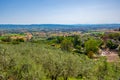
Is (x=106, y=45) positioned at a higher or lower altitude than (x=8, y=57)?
lower

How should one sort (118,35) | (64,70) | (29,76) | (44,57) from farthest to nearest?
(118,35), (44,57), (64,70), (29,76)

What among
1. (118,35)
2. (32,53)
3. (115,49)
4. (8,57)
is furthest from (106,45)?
(8,57)

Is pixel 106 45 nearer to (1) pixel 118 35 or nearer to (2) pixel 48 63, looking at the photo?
(1) pixel 118 35

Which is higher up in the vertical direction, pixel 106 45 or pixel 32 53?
pixel 32 53

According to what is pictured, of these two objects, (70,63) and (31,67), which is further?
(70,63)

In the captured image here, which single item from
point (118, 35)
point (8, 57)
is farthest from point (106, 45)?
point (8, 57)

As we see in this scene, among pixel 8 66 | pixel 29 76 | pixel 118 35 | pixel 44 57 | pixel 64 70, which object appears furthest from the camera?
pixel 118 35

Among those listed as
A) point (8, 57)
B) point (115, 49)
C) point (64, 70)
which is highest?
point (8, 57)

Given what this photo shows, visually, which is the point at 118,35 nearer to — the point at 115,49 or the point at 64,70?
the point at 115,49

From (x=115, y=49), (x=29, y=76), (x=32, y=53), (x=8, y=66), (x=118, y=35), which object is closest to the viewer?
(x=29, y=76)
